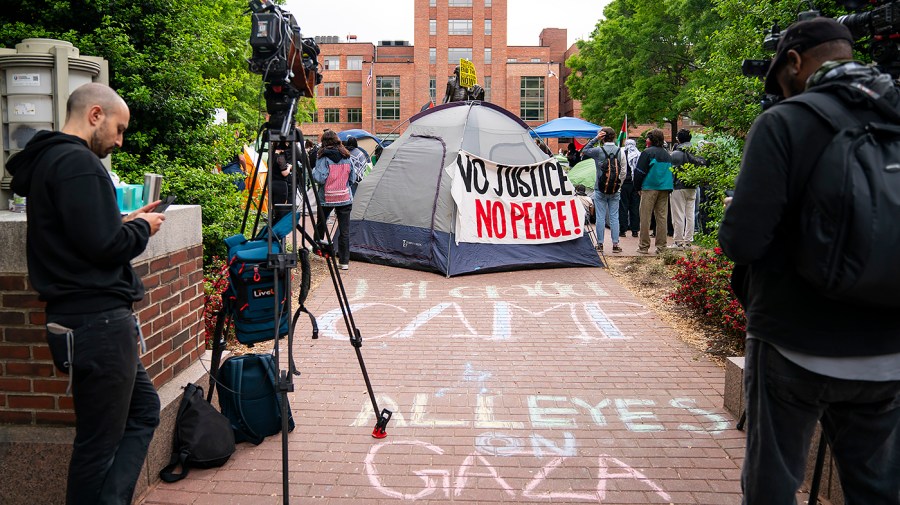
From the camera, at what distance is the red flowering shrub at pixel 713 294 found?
→ 253 inches

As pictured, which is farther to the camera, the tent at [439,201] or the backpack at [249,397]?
the tent at [439,201]

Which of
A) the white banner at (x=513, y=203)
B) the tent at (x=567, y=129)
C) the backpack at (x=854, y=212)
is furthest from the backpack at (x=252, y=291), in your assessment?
the tent at (x=567, y=129)

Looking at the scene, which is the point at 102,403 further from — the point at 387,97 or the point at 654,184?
the point at 387,97

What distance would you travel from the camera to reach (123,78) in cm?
679

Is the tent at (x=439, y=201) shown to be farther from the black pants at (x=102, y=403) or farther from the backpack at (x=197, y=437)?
the black pants at (x=102, y=403)

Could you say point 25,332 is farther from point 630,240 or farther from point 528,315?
point 630,240

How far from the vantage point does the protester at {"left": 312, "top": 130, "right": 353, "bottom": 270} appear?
10273 millimetres

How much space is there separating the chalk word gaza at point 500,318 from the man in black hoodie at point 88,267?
13.7 feet

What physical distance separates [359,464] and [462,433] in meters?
0.78

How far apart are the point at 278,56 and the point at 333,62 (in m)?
87.4

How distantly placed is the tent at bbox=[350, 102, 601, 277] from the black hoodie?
746 cm

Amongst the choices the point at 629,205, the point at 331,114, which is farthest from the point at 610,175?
the point at 331,114

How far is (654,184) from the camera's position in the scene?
39.1 feet

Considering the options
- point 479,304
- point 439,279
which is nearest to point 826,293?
point 479,304
